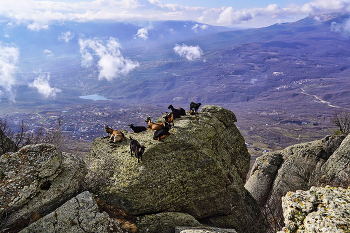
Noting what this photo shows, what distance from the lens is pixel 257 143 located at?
17038cm

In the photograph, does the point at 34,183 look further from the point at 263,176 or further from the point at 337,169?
the point at 337,169

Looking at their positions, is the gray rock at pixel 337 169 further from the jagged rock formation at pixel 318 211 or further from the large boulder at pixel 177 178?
the jagged rock formation at pixel 318 211

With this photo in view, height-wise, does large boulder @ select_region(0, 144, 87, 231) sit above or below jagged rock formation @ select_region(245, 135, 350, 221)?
above

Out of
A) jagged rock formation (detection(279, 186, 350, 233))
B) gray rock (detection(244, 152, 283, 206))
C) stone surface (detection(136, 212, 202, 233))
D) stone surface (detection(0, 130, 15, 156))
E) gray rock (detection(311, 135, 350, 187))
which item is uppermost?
stone surface (detection(0, 130, 15, 156))

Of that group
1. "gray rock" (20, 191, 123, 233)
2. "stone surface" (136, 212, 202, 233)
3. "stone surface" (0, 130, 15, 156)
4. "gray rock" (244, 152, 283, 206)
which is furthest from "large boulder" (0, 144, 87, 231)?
"gray rock" (244, 152, 283, 206)

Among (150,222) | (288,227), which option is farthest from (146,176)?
(288,227)

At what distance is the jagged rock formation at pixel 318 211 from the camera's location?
8.77 meters

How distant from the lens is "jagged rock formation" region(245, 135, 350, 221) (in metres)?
20.4

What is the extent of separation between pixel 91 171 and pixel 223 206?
904cm

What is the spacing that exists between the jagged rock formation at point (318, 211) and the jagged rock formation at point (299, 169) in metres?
11.9

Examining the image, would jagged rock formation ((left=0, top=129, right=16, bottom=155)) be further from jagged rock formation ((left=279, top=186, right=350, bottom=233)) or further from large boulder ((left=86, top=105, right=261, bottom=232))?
jagged rock formation ((left=279, top=186, right=350, bottom=233))

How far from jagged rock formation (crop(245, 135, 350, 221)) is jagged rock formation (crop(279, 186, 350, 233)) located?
1191 centimetres

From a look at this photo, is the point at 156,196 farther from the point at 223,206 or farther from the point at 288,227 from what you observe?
the point at 288,227

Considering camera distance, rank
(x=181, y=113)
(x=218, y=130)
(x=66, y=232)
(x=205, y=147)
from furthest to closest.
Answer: (x=181, y=113) < (x=218, y=130) < (x=205, y=147) < (x=66, y=232)
